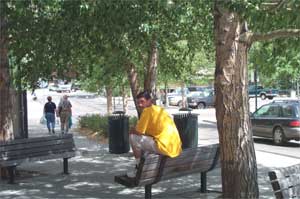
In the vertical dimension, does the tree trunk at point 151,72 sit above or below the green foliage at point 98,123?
above

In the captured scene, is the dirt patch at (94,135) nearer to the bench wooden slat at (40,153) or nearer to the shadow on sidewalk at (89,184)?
the shadow on sidewalk at (89,184)

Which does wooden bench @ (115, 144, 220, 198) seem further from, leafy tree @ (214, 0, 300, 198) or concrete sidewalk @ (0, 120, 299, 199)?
leafy tree @ (214, 0, 300, 198)

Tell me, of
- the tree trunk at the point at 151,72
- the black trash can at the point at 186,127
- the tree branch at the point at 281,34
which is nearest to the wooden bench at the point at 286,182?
the tree branch at the point at 281,34

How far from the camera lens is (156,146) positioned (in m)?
Result: 8.53

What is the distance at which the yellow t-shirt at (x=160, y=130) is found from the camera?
8.49m

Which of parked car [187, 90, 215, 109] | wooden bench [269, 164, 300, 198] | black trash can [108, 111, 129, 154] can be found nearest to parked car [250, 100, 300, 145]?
black trash can [108, 111, 129, 154]

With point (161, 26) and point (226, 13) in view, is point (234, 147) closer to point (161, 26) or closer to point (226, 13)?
point (226, 13)

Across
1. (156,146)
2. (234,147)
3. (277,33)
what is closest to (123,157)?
(156,146)

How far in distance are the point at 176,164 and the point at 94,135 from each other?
1309 centimetres

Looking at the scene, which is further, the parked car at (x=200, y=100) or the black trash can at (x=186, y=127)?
the parked car at (x=200, y=100)

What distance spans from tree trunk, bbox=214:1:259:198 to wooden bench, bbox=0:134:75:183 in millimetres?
4250

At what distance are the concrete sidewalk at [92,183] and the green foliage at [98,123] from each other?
6360 millimetres

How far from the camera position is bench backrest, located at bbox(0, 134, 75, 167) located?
33.5ft

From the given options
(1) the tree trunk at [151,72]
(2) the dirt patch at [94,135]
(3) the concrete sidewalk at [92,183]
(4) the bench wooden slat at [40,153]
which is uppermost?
(1) the tree trunk at [151,72]
